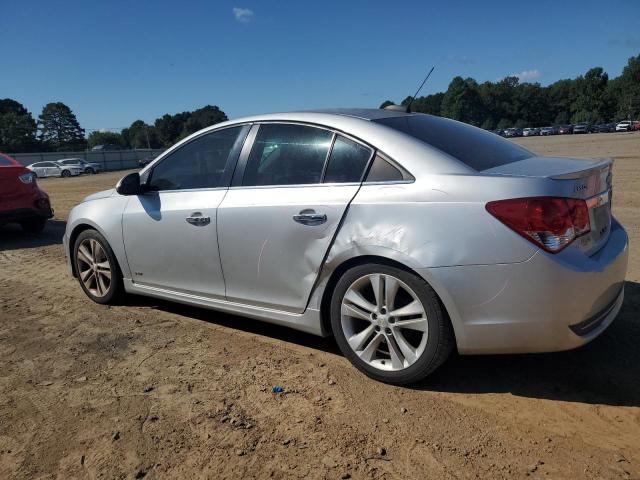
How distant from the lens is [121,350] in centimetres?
380

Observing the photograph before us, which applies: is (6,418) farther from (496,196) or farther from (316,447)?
(496,196)

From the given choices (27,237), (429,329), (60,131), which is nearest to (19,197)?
(27,237)

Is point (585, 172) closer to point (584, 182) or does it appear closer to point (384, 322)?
point (584, 182)

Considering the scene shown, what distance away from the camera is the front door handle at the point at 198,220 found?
3.74 meters

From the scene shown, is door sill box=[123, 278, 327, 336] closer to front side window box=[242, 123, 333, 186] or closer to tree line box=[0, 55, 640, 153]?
front side window box=[242, 123, 333, 186]

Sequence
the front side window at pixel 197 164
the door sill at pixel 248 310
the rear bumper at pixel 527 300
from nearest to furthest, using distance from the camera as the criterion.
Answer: the rear bumper at pixel 527 300 < the door sill at pixel 248 310 < the front side window at pixel 197 164

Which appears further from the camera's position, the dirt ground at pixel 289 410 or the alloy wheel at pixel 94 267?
the alloy wheel at pixel 94 267

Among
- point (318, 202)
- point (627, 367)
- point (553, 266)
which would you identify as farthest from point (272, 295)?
point (627, 367)

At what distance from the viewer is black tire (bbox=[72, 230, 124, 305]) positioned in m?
4.60

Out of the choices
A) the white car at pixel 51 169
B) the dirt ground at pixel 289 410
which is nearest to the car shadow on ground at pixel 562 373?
the dirt ground at pixel 289 410

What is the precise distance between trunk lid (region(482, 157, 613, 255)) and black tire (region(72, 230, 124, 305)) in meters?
3.29

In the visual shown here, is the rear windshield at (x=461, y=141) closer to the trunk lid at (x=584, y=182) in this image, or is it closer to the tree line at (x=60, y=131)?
the trunk lid at (x=584, y=182)

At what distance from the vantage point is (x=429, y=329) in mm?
2818

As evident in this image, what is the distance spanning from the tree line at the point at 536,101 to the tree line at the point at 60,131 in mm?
50568
